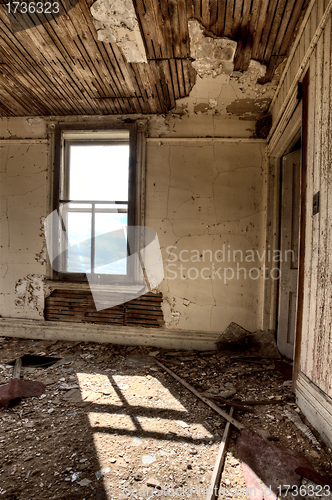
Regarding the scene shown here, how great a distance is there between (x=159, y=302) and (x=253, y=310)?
1.03 m

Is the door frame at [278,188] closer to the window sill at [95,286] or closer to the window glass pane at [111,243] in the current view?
the window sill at [95,286]

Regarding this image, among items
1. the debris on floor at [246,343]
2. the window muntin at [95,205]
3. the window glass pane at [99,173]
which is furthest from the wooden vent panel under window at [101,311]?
the window glass pane at [99,173]

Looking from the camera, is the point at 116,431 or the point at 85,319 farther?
the point at 85,319

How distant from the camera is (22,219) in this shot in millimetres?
3273

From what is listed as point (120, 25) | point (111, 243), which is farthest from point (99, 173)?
point (120, 25)

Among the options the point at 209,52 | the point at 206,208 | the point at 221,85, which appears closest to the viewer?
the point at 209,52

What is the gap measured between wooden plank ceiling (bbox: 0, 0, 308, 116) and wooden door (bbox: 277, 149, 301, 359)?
3.01 ft

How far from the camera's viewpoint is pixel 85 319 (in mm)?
3135

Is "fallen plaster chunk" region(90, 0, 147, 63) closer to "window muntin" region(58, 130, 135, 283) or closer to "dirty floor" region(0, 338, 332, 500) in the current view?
"window muntin" region(58, 130, 135, 283)

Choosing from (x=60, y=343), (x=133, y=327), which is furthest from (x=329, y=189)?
(x=60, y=343)

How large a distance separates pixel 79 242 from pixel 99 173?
85 cm

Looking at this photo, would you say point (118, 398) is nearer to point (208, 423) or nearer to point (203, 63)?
point (208, 423)

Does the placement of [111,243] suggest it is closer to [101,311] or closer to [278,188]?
[101,311]

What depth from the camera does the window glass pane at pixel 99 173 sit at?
3.14 m
